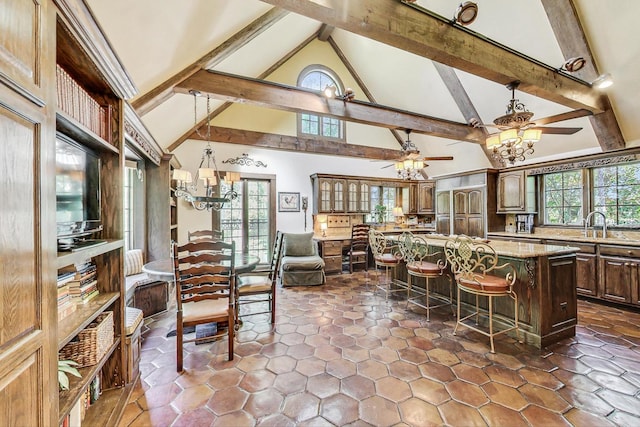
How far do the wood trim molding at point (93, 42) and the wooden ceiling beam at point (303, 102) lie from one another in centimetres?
135

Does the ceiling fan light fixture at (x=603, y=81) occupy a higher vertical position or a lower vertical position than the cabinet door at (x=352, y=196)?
higher

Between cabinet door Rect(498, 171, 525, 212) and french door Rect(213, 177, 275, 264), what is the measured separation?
5.08m

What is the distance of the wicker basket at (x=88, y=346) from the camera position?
1.59 metres

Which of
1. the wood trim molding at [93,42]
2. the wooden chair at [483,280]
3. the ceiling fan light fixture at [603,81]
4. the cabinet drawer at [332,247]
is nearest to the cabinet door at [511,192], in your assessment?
the ceiling fan light fixture at [603,81]

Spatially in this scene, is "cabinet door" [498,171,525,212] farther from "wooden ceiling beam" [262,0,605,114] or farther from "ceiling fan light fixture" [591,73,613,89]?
"wooden ceiling beam" [262,0,605,114]

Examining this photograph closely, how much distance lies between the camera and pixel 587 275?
4055mm

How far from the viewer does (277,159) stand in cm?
616

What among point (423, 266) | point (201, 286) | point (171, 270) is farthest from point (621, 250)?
point (171, 270)

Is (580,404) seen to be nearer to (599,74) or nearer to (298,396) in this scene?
A: (298,396)

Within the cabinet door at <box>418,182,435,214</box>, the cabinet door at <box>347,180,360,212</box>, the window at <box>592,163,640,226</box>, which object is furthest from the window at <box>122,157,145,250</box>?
the window at <box>592,163,640,226</box>

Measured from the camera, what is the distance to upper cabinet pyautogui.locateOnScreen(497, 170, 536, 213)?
5.46 metres

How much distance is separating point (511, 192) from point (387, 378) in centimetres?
527

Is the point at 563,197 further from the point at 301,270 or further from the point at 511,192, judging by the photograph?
the point at 301,270

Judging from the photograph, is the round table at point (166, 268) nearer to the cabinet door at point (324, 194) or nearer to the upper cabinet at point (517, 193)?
the cabinet door at point (324, 194)
